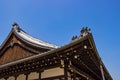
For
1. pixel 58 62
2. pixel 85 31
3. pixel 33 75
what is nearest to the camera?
pixel 85 31

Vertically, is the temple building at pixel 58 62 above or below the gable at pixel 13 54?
below

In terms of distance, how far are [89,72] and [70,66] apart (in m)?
3.34

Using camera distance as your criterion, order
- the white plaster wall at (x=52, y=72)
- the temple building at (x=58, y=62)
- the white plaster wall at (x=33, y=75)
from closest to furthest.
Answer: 1. the temple building at (x=58, y=62)
2. the white plaster wall at (x=52, y=72)
3. the white plaster wall at (x=33, y=75)

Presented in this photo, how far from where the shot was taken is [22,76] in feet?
35.1

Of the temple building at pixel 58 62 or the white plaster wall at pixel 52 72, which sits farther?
the white plaster wall at pixel 52 72

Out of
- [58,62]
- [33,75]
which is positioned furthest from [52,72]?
[33,75]

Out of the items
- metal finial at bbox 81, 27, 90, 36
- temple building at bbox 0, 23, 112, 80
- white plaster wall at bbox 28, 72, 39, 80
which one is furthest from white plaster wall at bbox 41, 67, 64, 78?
metal finial at bbox 81, 27, 90, 36

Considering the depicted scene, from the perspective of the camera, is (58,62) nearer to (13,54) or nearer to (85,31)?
(85,31)

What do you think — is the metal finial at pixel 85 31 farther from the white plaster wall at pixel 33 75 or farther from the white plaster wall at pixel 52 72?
the white plaster wall at pixel 33 75

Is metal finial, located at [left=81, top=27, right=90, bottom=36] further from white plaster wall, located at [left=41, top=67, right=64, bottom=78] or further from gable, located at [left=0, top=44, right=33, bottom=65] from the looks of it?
gable, located at [left=0, top=44, right=33, bottom=65]

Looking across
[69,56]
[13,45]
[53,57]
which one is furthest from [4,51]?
[69,56]

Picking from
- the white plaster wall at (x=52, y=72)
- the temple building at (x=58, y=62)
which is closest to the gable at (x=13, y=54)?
the temple building at (x=58, y=62)

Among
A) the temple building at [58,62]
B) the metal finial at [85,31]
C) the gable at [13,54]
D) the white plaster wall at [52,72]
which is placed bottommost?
the white plaster wall at [52,72]

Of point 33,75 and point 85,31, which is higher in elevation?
point 85,31
